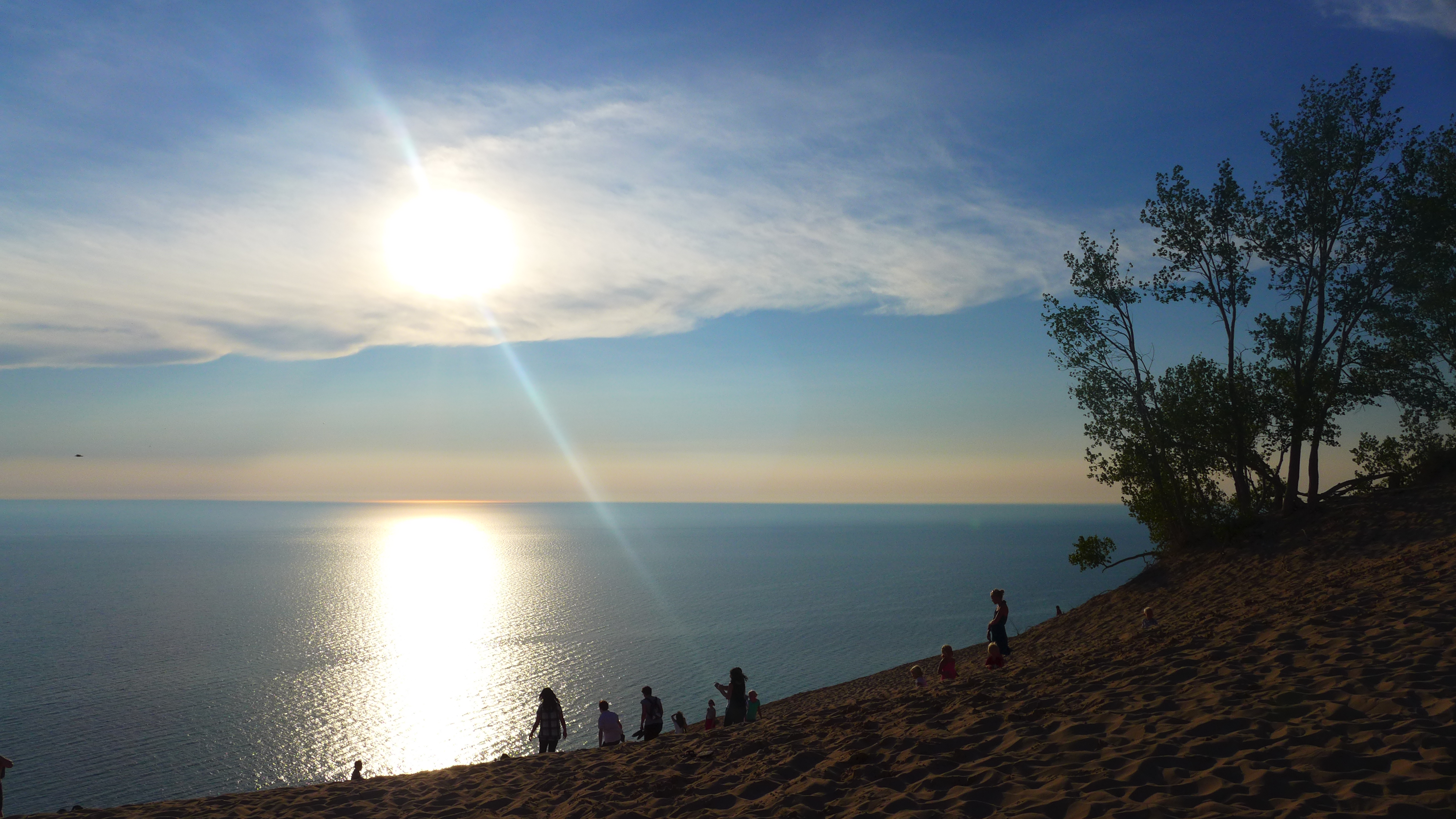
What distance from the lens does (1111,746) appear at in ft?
28.7

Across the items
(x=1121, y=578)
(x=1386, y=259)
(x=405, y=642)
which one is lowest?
(x=1121, y=578)

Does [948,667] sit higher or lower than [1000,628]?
lower

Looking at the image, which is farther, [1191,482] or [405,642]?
[405,642]

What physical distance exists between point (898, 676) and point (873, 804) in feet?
120

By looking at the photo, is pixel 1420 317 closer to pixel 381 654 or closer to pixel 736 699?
pixel 736 699

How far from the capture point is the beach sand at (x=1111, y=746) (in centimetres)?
741

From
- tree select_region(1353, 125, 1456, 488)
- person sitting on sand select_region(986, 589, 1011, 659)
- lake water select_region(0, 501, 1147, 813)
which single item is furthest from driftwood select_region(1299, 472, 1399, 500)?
lake water select_region(0, 501, 1147, 813)

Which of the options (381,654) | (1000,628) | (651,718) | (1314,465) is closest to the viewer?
(651,718)

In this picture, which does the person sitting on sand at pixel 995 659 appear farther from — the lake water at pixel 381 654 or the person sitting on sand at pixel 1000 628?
the lake water at pixel 381 654

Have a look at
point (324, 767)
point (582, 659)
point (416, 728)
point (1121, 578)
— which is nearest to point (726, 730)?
point (324, 767)

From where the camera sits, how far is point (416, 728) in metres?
52.4

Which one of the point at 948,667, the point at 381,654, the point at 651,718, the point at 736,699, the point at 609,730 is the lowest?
the point at 381,654

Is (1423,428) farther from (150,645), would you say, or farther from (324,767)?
(150,645)

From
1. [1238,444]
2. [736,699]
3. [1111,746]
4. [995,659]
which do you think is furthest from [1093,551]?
[1111,746]
